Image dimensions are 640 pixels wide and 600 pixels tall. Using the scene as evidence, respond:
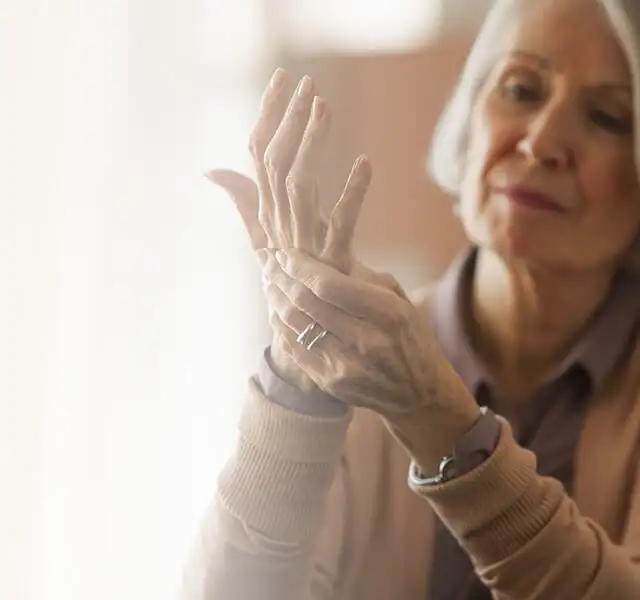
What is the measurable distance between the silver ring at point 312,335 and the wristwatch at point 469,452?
0.13 meters

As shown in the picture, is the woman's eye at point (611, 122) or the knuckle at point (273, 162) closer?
the knuckle at point (273, 162)

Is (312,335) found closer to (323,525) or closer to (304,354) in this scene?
(304,354)

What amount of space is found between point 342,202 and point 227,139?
19 cm

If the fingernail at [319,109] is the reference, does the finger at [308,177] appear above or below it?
below

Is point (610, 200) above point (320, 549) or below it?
above

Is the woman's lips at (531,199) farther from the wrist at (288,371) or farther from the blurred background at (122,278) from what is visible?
the wrist at (288,371)

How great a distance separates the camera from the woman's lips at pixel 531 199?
73 cm

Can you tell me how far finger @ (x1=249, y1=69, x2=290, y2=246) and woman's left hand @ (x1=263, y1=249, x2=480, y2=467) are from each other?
0.08 feet

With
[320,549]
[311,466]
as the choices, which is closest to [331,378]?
[311,466]

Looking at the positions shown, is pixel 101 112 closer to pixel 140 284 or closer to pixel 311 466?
pixel 140 284

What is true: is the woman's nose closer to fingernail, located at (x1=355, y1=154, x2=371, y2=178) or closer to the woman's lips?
the woman's lips

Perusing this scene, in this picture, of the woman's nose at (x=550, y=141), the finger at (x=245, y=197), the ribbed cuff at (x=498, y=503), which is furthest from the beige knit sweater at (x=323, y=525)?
the woman's nose at (x=550, y=141)

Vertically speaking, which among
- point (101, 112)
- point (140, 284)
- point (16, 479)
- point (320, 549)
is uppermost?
point (101, 112)

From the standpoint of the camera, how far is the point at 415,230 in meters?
0.84
